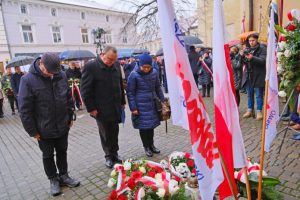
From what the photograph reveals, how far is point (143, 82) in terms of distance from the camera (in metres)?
4.44

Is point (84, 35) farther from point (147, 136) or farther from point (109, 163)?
point (109, 163)

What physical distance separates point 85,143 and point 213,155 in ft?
15.7

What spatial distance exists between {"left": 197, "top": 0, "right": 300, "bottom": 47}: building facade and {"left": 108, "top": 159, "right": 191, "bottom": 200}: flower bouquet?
8.90m

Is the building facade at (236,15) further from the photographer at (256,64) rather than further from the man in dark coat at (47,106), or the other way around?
the man in dark coat at (47,106)

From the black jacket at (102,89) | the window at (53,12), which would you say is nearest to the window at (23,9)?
the window at (53,12)

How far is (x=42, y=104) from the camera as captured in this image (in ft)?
11.5

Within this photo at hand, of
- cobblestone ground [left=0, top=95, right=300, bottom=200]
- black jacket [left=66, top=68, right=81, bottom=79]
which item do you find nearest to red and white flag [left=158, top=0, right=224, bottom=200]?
cobblestone ground [left=0, top=95, right=300, bottom=200]

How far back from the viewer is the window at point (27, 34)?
29875 millimetres

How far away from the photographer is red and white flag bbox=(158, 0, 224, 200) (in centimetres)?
190

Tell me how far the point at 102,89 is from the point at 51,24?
31.7 meters

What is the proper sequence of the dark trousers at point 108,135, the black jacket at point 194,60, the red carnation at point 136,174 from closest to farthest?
the red carnation at point 136,174
the dark trousers at point 108,135
the black jacket at point 194,60

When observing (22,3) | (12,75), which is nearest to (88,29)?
(22,3)

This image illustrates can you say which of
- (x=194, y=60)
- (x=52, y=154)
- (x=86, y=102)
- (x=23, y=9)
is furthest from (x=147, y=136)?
(x=23, y=9)

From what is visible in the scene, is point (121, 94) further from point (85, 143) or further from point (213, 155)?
point (213, 155)
